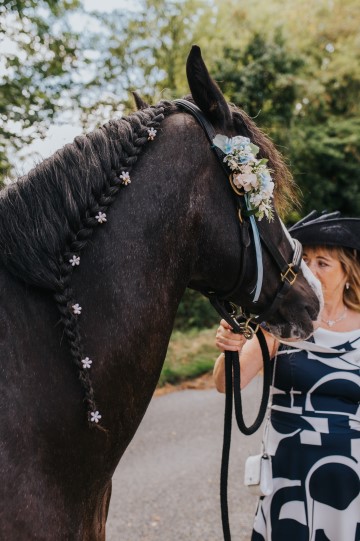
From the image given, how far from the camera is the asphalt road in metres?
4.68

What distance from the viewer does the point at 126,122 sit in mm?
1635

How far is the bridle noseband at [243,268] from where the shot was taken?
1.72m

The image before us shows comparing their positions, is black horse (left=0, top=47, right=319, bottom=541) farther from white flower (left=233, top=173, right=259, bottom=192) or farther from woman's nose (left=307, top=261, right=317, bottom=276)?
woman's nose (left=307, top=261, right=317, bottom=276)

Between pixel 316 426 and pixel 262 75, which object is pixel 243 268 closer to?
pixel 316 426

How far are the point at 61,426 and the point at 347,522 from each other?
166 cm

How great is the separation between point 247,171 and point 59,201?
626mm

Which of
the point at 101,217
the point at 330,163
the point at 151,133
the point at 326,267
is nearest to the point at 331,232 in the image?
the point at 326,267

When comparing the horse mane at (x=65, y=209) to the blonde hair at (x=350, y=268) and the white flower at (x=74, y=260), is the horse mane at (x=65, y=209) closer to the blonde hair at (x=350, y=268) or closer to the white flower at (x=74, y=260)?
the white flower at (x=74, y=260)

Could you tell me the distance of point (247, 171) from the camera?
171 centimetres

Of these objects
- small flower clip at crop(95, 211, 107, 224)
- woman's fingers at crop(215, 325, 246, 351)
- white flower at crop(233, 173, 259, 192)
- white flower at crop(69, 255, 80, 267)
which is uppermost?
white flower at crop(233, 173, 259, 192)

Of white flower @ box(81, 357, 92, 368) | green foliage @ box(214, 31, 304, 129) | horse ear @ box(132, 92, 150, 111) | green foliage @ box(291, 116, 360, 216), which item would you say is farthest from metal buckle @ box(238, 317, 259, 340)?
green foliage @ box(291, 116, 360, 216)

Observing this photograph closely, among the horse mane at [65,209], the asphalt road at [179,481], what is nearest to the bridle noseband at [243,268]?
the horse mane at [65,209]

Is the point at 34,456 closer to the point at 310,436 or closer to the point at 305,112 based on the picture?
the point at 310,436

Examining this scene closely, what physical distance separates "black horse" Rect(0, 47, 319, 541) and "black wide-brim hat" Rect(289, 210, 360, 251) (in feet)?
3.61
